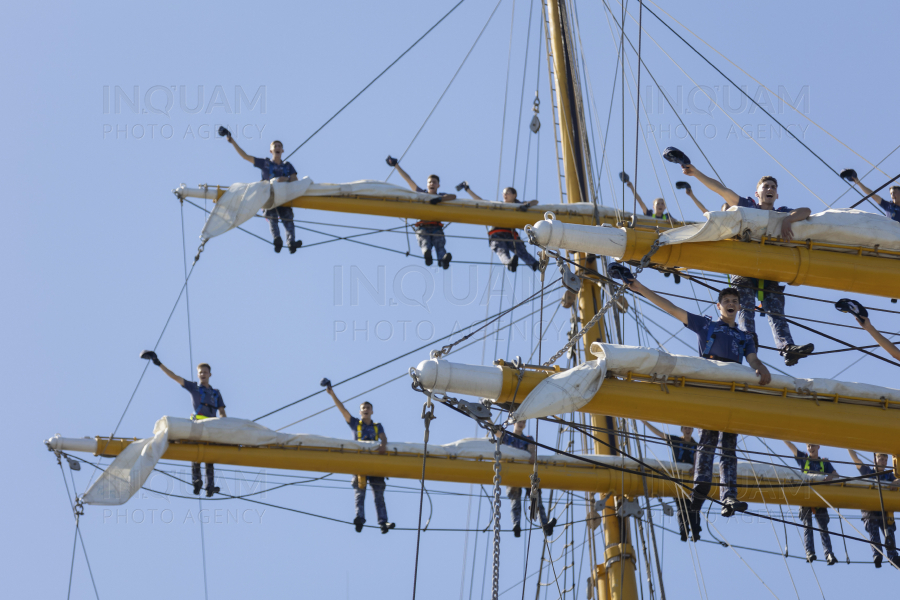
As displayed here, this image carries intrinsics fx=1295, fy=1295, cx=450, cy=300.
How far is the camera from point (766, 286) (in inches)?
457

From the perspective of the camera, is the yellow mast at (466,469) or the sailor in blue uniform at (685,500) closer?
the sailor in blue uniform at (685,500)

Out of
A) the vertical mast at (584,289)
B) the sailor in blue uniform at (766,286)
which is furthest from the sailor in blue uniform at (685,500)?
the sailor in blue uniform at (766,286)

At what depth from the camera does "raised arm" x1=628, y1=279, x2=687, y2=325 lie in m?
10.2

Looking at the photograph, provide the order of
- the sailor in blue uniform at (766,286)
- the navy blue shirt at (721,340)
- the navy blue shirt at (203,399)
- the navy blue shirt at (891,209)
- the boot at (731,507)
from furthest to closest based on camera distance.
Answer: the navy blue shirt at (203,399), the navy blue shirt at (891,209), the sailor in blue uniform at (766,286), the navy blue shirt at (721,340), the boot at (731,507)

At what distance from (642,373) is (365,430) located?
194 inches

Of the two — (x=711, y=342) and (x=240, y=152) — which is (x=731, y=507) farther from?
(x=240, y=152)

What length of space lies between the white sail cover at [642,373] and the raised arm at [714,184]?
1575 mm

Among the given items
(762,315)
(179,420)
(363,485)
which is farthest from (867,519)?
(179,420)

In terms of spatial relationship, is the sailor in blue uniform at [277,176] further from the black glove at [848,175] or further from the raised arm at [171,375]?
the black glove at [848,175]

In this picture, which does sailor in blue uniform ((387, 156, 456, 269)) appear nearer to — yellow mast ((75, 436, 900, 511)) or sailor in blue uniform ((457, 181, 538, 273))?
sailor in blue uniform ((457, 181, 538, 273))

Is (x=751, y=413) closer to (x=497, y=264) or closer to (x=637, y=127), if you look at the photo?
(x=637, y=127)

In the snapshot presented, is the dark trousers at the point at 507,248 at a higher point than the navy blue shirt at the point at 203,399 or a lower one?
higher

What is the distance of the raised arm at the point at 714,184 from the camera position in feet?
36.0

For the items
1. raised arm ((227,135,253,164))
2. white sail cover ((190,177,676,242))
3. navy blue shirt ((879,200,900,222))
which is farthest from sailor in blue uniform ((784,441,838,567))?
raised arm ((227,135,253,164))
